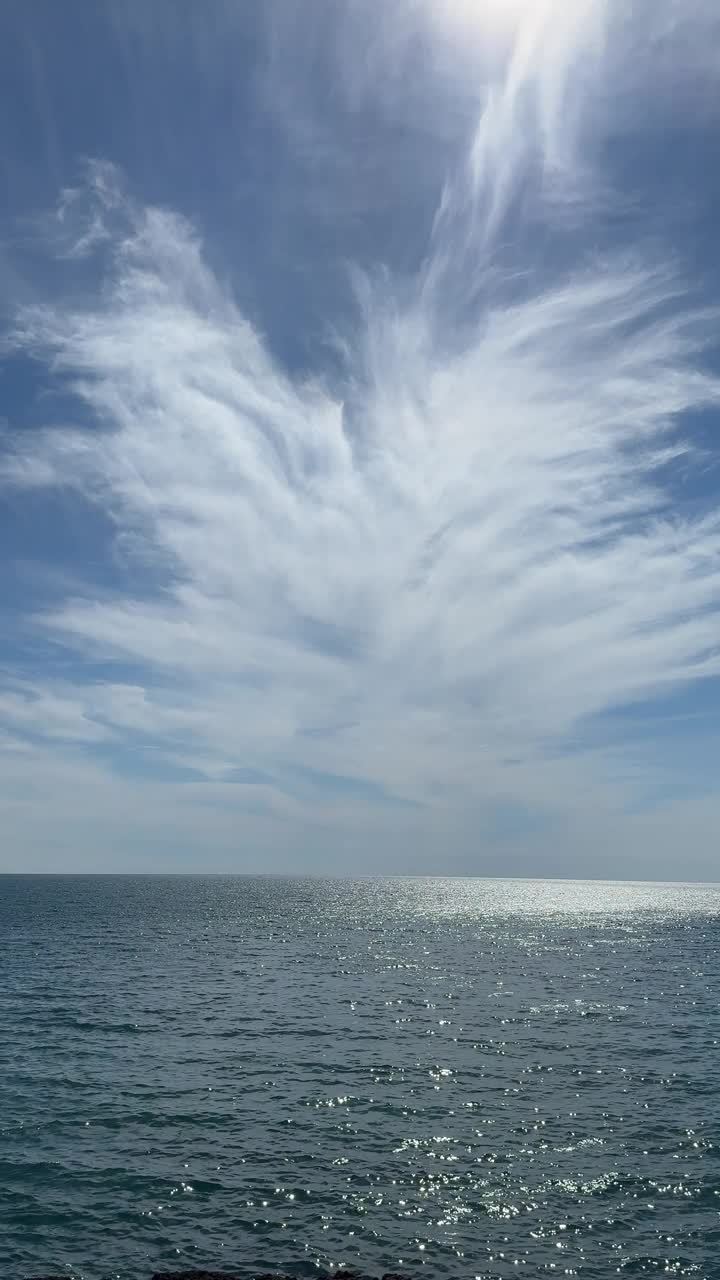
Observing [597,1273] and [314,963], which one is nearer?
[597,1273]

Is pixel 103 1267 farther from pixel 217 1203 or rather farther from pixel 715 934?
pixel 715 934

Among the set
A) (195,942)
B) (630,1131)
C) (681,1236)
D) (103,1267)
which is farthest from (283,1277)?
(195,942)

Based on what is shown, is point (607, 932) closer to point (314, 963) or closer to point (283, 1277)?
point (314, 963)

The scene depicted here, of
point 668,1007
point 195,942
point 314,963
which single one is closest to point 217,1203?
point 668,1007

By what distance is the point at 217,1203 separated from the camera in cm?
2748

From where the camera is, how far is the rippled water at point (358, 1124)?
24906 mm

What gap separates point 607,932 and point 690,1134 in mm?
122749

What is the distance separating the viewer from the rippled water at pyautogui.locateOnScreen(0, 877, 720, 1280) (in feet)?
81.7

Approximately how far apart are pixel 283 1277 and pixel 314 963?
228ft

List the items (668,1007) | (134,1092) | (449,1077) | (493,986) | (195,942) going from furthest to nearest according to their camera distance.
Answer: (195,942) → (493,986) → (668,1007) → (449,1077) → (134,1092)

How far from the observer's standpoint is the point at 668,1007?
64.2m

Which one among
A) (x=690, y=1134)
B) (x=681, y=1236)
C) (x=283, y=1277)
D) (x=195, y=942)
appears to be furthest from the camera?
(x=195, y=942)

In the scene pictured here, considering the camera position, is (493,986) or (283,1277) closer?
(283,1277)

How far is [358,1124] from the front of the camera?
35.5 meters
